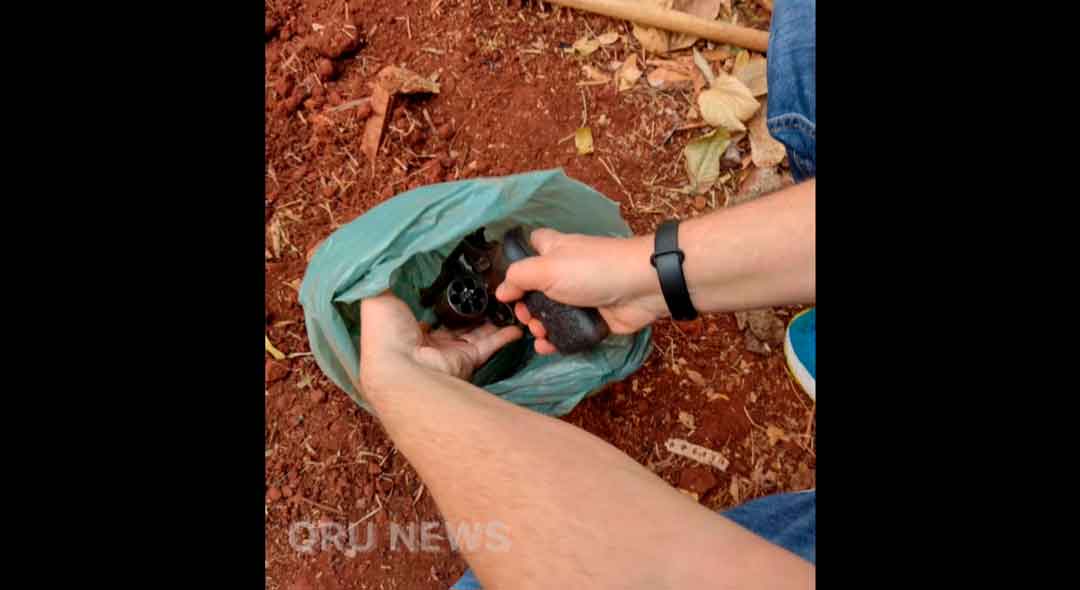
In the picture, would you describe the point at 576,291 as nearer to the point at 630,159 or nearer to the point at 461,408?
the point at 461,408

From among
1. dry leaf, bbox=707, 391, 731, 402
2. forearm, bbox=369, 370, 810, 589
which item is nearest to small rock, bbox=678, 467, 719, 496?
dry leaf, bbox=707, 391, 731, 402

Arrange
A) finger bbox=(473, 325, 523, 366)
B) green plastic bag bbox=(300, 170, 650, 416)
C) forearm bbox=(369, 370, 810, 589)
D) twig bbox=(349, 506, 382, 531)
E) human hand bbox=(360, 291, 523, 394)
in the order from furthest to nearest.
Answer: twig bbox=(349, 506, 382, 531), finger bbox=(473, 325, 523, 366), green plastic bag bbox=(300, 170, 650, 416), human hand bbox=(360, 291, 523, 394), forearm bbox=(369, 370, 810, 589)

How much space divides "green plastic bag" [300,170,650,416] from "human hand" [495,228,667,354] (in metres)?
0.14

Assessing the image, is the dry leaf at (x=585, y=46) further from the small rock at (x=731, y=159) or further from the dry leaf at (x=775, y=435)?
the dry leaf at (x=775, y=435)

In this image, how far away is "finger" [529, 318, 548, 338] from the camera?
1.35 m

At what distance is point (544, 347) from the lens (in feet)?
4.59

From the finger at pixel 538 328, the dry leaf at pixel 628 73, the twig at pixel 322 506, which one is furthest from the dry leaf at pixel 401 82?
the twig at pixel 322 506

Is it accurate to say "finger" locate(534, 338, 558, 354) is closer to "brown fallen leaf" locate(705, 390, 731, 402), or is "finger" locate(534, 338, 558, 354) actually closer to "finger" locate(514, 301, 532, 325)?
"finger" locate(514, 301, 532, 325)

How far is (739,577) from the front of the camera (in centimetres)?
76

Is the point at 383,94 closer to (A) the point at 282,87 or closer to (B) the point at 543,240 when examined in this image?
(A) the point at 282,87

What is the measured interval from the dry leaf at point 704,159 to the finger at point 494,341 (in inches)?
25.4

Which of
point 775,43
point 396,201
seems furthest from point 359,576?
point 775,43

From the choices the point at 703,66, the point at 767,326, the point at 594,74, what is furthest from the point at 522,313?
the point at 703,66

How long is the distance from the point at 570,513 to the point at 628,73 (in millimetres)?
1327
